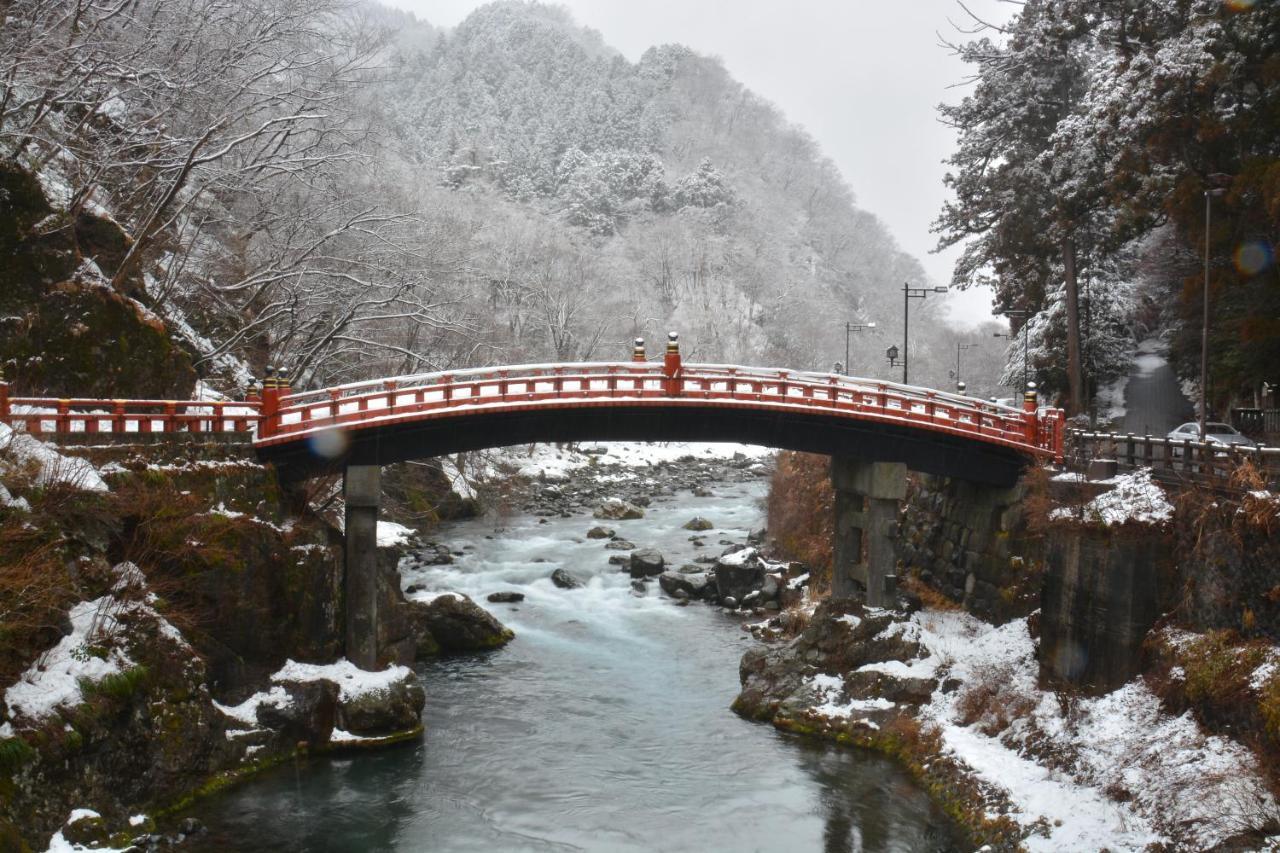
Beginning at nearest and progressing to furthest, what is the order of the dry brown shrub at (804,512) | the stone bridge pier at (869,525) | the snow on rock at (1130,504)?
the snow on rock at (1130,504) < the stone bridge pier at (869,525) < the dry brown shrub at (804,512)

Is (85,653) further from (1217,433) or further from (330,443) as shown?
(1217,433)

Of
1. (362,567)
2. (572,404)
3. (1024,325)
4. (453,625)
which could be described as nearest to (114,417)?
(362,567)

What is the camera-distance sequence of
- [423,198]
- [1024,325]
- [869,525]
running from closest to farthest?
[869,525], [1024,325], [423,198]

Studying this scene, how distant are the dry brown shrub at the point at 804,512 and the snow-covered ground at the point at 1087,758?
11.2 m

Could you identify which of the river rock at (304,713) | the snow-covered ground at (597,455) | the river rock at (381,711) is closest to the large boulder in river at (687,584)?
the river rock at (381,711)

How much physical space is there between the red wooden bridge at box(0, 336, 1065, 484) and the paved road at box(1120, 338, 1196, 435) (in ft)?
61.9

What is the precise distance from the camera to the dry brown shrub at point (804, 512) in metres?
36.9

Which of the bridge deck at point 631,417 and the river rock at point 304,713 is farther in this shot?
the bridge deck at point 631,417

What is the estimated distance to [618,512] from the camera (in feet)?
166

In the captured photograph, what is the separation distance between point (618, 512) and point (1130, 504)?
3099 cm

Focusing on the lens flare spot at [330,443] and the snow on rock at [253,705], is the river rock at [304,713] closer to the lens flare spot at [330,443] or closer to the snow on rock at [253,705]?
the snow on rock at [253,705]

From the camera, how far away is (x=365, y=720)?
22.5 metres

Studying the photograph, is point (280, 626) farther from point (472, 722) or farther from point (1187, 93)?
point (1187, 93)

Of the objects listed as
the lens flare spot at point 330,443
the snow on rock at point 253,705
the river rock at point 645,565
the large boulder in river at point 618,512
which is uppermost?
the lens flare spot at point 330,443
